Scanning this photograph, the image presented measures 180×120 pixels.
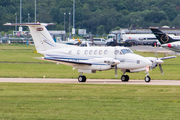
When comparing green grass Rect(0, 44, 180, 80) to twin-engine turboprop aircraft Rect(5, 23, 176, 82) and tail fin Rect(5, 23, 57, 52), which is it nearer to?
tail fin Rect(5, 23, 57, 52)

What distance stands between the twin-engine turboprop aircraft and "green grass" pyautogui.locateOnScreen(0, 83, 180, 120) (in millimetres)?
4219

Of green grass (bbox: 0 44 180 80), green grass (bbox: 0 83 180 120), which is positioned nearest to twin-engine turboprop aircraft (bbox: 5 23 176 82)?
green grass (bbox: 0 44 180 80)

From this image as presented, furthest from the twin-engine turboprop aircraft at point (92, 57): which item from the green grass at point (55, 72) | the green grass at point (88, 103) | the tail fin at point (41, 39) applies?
the green grass at point (88, 103)

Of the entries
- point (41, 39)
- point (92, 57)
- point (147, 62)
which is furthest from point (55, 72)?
point (147, 62)

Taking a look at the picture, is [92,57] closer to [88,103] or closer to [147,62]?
[147,62]

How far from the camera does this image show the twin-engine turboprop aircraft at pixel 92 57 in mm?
26219

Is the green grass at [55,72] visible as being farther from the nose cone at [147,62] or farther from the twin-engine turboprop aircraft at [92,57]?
the nose cone at [147,62]

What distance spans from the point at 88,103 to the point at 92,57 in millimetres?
11041

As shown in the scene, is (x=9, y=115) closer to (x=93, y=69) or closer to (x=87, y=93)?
(x=87, y=93)

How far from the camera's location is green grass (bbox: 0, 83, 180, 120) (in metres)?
13.6

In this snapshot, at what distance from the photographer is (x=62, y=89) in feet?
69.9

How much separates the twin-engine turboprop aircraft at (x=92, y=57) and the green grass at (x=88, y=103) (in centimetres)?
422

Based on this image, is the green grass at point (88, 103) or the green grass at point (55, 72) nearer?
the green grass at point (88, 103)

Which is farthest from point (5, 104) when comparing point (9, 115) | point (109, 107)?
point (109, 107)
